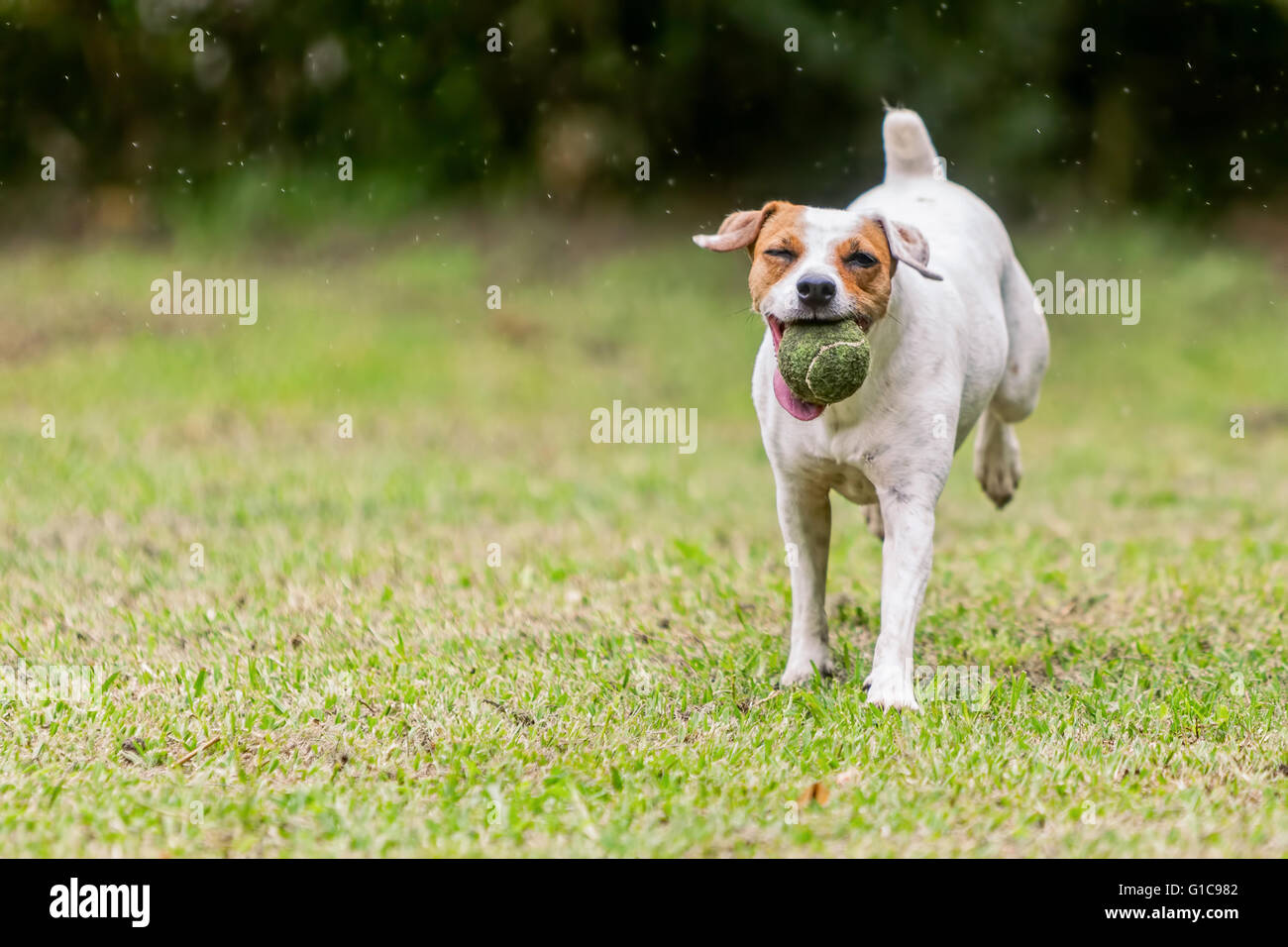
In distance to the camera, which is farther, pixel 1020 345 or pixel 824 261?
pixel 1020 345

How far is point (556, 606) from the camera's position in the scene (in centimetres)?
638

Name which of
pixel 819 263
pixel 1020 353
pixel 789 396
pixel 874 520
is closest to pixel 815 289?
pixel 819 263

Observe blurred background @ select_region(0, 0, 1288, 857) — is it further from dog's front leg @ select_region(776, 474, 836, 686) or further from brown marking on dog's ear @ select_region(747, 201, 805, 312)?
brown marking on dog's ear @ select_region(747, 201, 805, 312)

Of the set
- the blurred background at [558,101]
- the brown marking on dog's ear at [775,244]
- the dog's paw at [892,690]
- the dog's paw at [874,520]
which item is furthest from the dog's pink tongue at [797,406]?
the blurred background at [558,101]

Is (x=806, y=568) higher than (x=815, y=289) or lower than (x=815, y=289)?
lower

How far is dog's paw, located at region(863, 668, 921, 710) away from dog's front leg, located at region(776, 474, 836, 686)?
1.36ft

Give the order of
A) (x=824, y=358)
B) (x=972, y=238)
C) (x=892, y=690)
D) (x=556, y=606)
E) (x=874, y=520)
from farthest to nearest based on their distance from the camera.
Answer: (x=556, y=606), (x=874, y=520), (x=972, y=238), (x=892, y=690), (x=824, y=358)

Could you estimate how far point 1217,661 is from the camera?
18.4 ft

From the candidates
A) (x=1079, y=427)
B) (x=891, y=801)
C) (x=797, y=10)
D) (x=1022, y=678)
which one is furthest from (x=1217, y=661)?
(x=797, y=10)

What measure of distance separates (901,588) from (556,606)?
6.32 ft

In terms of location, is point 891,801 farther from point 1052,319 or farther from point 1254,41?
point 1254,41

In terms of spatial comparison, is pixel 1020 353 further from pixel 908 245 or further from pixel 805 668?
pixel 805 668

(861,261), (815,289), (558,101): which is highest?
(558,101)

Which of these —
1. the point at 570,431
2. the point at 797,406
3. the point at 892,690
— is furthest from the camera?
the point at 570,431
